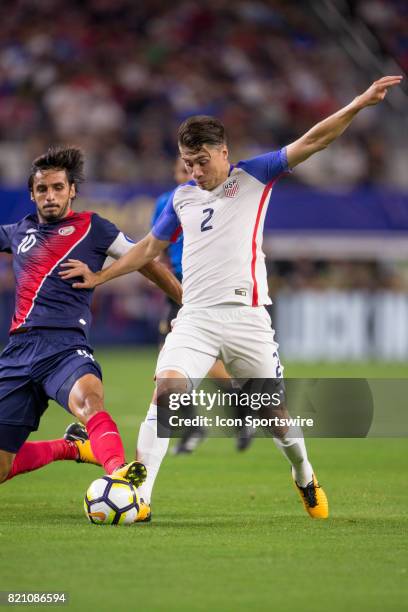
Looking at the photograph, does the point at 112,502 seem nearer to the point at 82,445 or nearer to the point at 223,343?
the point at 223,343

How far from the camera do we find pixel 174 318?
8.70 metres

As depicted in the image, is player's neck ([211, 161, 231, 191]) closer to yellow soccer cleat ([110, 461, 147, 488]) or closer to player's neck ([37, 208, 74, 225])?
player's neck ([37, 208, 74, 225])

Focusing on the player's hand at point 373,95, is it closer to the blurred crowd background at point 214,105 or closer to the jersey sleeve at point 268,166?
the jersey sleeve at point 268,166

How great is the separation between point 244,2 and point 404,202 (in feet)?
23.4

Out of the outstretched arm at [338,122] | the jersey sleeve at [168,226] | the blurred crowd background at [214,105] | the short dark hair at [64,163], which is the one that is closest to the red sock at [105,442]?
the jersey sleeve at [168,226]

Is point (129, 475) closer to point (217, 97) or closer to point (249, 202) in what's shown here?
point (249, 202)

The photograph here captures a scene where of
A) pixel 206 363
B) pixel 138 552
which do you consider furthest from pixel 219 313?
pixel 138 552

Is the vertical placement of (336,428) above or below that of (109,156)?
below

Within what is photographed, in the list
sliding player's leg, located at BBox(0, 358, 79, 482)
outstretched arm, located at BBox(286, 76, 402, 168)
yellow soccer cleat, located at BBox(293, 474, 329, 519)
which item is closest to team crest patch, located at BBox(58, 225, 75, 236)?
sliding player's leg, located at BBox(0, 358, 79, 482)

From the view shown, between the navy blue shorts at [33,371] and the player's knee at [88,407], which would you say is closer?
the player's knee at [88,407]

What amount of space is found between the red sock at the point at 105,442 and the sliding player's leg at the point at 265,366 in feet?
2.54

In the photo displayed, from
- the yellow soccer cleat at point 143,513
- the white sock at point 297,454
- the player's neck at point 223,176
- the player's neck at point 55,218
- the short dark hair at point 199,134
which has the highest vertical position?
the short dark hair at point 199,134

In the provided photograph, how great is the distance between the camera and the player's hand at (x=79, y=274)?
6793 millimetres

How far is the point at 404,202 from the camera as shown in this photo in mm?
24391
